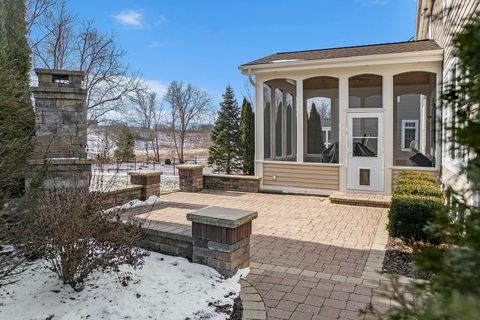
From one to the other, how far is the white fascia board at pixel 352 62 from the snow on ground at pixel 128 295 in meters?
6.86

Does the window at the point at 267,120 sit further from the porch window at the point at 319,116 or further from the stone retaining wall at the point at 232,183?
the porch window at the point at 319,116

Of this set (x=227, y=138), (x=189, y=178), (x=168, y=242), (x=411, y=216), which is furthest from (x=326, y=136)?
(x=168, y=242)

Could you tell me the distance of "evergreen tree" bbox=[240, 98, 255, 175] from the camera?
1259 cm

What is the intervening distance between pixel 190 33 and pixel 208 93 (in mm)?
7158

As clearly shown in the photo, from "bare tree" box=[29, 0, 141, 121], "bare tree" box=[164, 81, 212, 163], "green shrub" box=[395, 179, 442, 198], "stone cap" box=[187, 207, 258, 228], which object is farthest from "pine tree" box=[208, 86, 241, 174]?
"bare tree" box=[164, 81, 212, 163]

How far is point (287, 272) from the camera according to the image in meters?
4.06

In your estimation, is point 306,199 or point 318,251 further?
point 306,199

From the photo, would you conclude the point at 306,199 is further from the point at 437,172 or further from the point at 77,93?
the point at 77,93

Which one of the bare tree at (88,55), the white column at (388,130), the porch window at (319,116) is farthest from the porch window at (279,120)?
the bare tree at (88,55)

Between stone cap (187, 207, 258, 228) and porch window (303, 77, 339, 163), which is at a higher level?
porch window (303, 77, 339, 163)

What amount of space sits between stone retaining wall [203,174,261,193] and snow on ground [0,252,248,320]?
629cm

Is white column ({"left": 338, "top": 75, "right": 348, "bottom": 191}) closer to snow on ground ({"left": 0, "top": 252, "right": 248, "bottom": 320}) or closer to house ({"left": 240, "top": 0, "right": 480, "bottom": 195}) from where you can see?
house ({"left": 240, "top": 0, "right": 480, "bottom": 195})

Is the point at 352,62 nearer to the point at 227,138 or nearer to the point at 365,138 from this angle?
the point at 365,138

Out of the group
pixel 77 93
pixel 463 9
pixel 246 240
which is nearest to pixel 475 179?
pixel 246 240
